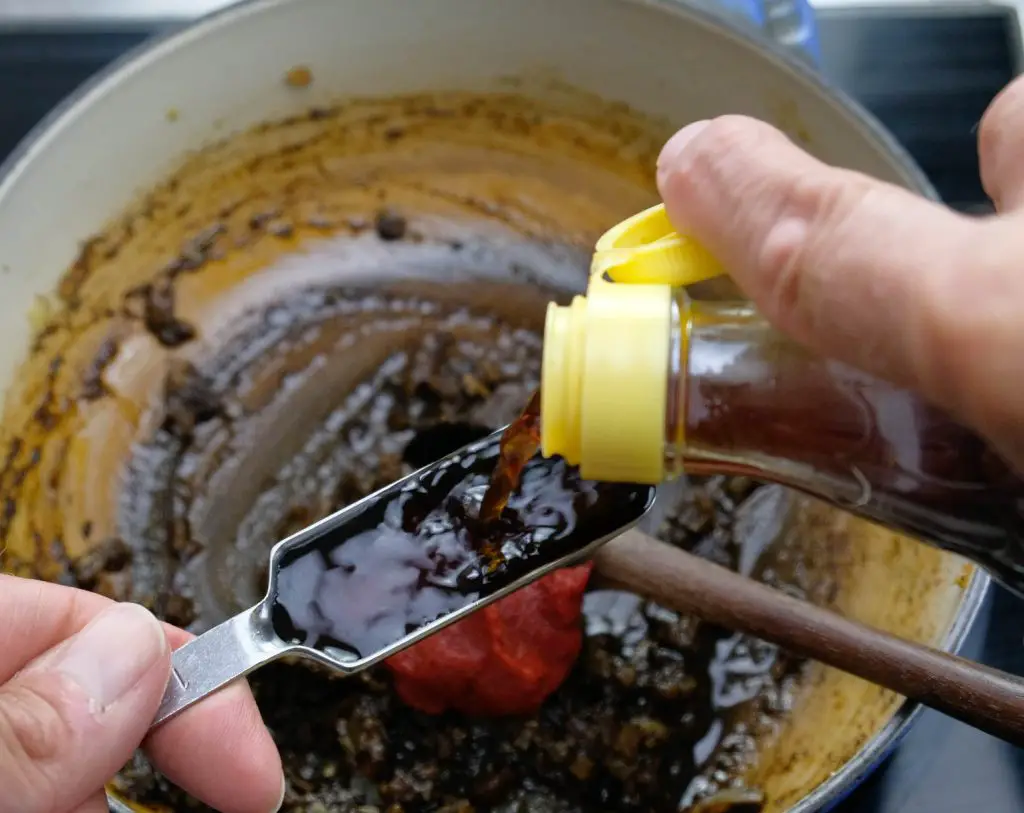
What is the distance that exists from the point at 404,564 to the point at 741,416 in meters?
0.29

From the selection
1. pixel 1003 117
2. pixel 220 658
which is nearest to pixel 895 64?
pixel 1003 117

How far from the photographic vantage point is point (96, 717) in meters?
0.60

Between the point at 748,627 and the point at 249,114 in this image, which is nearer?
the point at 748,627

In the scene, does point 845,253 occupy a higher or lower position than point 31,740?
higher

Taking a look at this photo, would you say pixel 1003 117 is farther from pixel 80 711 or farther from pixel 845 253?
pixel 80 711

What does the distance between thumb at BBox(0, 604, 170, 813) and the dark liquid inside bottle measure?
0.35 ft

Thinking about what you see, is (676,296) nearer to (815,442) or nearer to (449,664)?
(815,442)

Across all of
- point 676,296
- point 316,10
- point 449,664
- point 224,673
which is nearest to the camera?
point 676,296

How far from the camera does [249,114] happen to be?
105 cm

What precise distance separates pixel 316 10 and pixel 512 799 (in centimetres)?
80

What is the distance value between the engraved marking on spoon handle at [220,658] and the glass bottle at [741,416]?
0.31 meters

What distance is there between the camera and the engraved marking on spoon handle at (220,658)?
69 centimetres

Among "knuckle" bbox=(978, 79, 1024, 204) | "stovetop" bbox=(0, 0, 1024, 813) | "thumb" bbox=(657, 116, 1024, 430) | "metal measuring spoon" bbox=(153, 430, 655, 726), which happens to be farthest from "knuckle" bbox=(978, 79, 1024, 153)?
"stovetop" bbox=(0, 0, 1024, 813)

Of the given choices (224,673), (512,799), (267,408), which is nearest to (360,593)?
(224,673)
